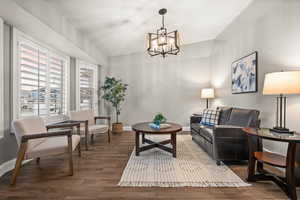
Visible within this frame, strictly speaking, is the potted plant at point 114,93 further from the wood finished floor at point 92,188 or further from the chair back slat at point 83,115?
the wood finished floor at point 92,188

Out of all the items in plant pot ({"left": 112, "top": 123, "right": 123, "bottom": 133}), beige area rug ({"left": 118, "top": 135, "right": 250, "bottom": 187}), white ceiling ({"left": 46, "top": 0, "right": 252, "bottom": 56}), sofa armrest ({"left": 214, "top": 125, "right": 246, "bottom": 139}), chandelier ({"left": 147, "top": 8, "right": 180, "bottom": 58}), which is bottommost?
beige area rug ({"left": 118, "top": 135, "right": 250, "bottom": 187})

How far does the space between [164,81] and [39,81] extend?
133 inches

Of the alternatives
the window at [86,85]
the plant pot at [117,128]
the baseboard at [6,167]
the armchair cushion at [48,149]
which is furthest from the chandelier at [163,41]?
the baseboard at [6,167]

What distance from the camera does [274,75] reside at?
1.83m

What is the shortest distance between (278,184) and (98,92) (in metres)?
4.64

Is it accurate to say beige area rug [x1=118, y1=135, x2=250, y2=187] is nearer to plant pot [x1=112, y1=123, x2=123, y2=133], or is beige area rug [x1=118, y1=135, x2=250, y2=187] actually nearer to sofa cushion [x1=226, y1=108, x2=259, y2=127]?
sofa cushion [x1=226, y1=108, x2=259, y2=127]

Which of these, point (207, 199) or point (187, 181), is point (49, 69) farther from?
point (207, 199)

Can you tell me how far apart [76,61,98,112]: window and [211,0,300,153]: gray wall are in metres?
3.90

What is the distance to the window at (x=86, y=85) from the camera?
4148 millimetres

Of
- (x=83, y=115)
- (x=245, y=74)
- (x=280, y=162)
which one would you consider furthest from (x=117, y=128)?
(x=280, y=162)

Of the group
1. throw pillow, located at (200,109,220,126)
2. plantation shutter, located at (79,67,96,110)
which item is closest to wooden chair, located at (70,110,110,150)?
plantation shutter, located at (79,67,96,110)

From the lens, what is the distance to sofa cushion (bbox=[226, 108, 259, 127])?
2480mm

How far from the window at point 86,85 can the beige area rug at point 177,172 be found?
7.84ft

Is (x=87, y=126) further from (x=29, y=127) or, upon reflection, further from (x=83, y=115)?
(x=29, y=127)
